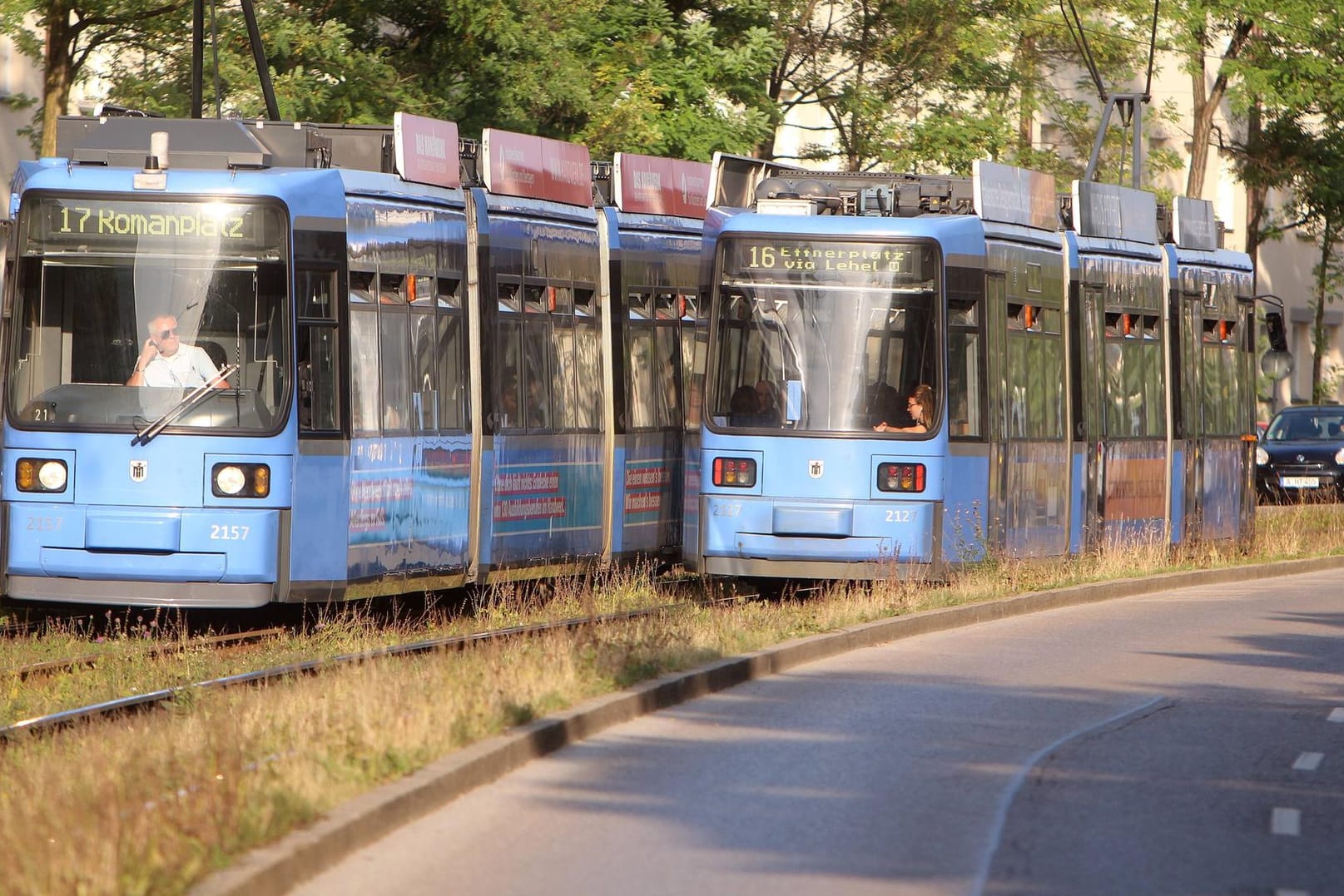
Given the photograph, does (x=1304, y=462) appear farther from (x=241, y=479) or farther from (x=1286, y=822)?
(x=1286, y=822)

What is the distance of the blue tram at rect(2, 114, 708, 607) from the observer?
14359mm

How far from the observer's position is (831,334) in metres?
17.4

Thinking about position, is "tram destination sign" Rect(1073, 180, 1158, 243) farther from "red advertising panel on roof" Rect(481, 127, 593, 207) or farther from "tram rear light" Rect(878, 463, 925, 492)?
"red advertising panel on roof" Rect(481, 127, 593, 207)

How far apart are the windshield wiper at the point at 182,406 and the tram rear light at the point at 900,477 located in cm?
507

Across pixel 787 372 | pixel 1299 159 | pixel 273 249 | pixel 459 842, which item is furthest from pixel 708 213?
pixel 1299 159

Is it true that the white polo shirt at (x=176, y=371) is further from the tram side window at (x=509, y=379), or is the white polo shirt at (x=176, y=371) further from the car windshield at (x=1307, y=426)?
the car windshield at (x=1307, y=426)

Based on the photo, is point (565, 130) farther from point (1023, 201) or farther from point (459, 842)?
point (459, 842)

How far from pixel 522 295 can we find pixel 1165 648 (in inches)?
206

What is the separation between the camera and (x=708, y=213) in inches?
710

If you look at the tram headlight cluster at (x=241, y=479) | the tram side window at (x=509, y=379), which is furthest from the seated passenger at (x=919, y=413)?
the tram headlight cluster at (x=241, y=479)

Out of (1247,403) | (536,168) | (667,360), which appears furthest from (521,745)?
(1247,403)

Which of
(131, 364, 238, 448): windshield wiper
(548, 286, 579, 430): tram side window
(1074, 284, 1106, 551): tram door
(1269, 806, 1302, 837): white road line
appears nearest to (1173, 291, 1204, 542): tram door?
(1074, 284, 1106, 551): tram door

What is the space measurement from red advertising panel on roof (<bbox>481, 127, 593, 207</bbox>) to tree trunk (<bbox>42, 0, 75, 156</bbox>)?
566 cm

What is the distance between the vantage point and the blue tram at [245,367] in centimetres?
1436
